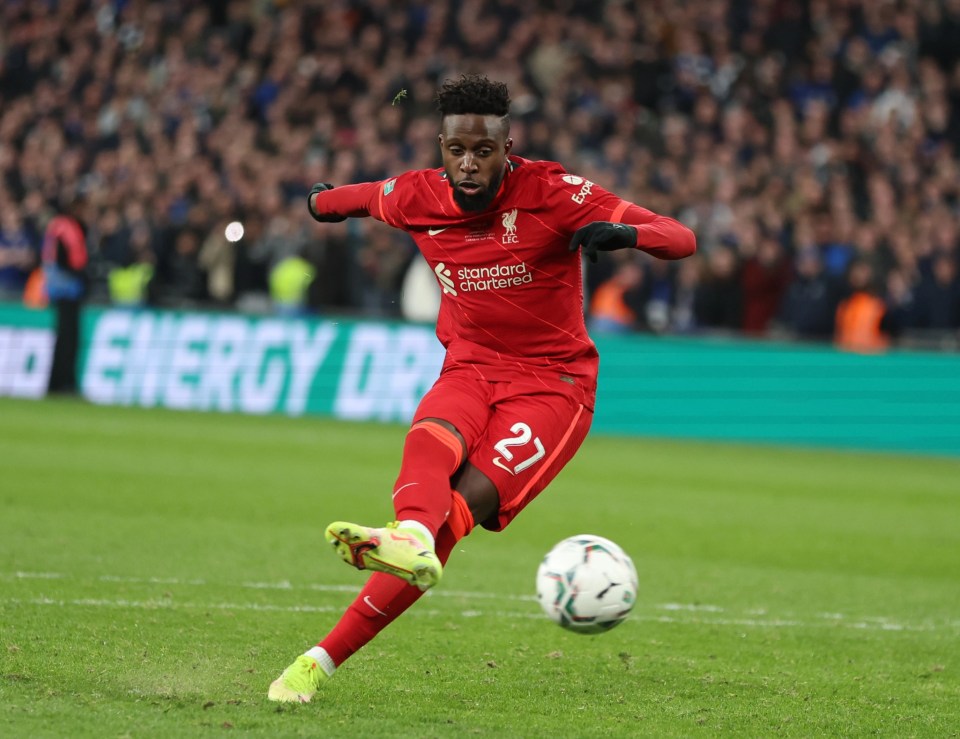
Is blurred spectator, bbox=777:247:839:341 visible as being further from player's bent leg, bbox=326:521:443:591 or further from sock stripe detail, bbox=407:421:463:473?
player's bent leg, bbox=326:521:443:591

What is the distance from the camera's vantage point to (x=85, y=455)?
1291 centimetres

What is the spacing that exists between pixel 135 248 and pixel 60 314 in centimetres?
309

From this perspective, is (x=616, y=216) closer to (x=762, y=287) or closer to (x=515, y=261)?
(x=515, y=261)

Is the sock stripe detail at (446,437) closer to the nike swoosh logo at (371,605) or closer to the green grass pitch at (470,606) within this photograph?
the nike swoosh logo at (371,605)

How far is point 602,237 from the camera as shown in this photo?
16.6ft

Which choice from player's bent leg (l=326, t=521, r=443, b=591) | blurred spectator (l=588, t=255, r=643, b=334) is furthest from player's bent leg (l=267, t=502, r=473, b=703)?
blurred spectator (l=588, t=255, r=643, b=334)

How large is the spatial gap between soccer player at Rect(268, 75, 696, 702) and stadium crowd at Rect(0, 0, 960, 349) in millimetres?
11379

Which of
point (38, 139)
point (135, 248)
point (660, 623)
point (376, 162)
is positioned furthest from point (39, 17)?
point (660, 623)

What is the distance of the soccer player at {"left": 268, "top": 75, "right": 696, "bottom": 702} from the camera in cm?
523

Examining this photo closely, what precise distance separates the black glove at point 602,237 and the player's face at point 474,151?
49 cm

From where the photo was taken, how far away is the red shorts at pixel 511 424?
5383mm

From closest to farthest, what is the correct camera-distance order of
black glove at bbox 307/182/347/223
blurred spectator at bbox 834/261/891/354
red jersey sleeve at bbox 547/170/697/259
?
red jersey sleeve at bbox 547/170/697/259 → black glove at bbox 307/182/347/223 → blurred spectator at bbox 834/261/891/354

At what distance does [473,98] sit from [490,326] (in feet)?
2.79

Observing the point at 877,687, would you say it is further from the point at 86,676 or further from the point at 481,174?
the point at 86,676
